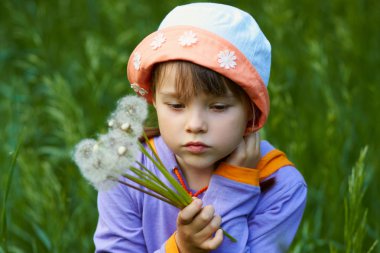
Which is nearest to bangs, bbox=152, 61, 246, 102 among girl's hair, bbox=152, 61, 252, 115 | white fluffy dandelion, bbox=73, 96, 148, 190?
girl's hair, bbox=152, 61, 252, 115

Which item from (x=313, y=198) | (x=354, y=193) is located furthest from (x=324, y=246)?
(x=354, y=193)

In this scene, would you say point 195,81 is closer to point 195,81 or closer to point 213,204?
point 195,81

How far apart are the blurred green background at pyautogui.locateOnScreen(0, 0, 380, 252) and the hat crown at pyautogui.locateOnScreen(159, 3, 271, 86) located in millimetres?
→ 452

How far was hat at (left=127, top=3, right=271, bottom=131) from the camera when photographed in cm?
184

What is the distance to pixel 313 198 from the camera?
9.39ft

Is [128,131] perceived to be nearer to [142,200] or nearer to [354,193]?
[142,200]

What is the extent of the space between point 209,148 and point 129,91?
6.06 feet

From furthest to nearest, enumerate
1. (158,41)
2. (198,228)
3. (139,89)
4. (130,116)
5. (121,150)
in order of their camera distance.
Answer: (139,89)
(158,41)
(198,228)
(130,116)
(121,150)

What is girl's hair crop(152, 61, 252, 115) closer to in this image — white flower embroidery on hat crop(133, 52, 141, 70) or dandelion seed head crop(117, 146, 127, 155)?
white flower embroidery on hat crop(133, 52, 141, 70)

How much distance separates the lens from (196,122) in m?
1.80

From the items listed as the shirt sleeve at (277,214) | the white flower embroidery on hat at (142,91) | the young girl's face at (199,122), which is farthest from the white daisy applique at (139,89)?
the shirt sleeve at (277,214)

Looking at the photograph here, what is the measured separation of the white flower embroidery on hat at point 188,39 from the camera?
1.85m

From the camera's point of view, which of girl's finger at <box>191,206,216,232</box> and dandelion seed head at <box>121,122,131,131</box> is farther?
girl's finger at <box>191,206,216,232</box>

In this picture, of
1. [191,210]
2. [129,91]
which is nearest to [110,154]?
[191,210]
